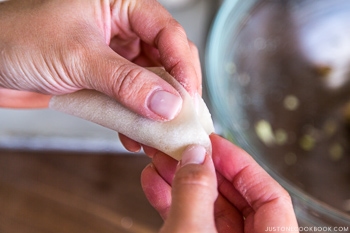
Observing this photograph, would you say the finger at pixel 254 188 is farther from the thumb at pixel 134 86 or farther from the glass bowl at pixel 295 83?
the glass bowl at pixel 295 83

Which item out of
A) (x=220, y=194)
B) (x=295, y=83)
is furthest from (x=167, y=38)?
(x=295, y=83)

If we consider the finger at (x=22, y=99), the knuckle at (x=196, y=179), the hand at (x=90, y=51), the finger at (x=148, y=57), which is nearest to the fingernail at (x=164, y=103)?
the hand at (x=90, y=51)

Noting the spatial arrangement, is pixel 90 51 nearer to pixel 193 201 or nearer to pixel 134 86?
pixel 134 86

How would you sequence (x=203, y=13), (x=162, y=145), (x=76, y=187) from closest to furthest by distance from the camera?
(x=162, y=145), (x=76, y=187), (x=203, y=13)

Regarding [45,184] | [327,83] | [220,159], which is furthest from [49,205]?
[327,83]

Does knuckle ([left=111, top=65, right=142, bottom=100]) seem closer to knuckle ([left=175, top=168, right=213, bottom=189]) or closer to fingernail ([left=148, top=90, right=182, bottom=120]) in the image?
fingernail ([left=148, top=90, right=182, bottom=120])

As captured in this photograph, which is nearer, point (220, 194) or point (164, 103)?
point (164, 103)

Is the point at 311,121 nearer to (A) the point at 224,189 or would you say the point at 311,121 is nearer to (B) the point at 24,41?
(A) the point at 224,189
